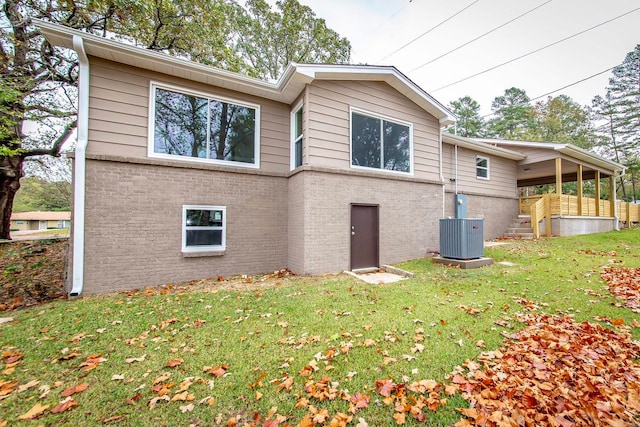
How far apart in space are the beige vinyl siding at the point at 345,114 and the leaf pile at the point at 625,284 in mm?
5032

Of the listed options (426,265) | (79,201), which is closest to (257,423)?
(79,201)

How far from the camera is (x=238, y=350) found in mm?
3131

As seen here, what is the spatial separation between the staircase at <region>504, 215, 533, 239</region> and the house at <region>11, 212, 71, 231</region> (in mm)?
57400

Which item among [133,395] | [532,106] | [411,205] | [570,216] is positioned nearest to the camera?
[133,395]

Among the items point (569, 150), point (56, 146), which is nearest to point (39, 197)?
point (56, 146)

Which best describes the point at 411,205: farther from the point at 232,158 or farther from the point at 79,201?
the point at 79,201

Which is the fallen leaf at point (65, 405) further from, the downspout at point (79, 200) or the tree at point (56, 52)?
the tree at point (56, 52)

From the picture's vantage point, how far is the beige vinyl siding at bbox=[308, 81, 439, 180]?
268 inches

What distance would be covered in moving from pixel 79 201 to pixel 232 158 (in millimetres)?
3370

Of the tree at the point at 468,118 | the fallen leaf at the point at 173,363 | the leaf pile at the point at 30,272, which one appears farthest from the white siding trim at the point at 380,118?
the tree at the point at 468,118

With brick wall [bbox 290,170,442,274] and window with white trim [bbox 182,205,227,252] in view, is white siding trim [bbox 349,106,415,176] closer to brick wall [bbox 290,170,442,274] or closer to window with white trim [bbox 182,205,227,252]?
brick wall [bbox 290,170,442,274]

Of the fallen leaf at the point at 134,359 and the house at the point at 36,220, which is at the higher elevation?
the house at the point at 36,220

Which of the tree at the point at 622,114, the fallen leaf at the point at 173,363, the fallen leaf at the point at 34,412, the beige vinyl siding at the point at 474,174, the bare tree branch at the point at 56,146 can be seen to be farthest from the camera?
the tree at the point at 622,114

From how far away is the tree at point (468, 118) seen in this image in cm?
3073
